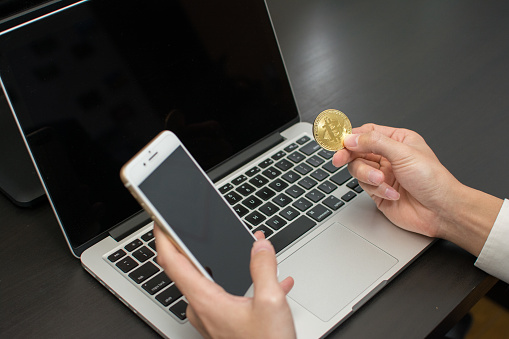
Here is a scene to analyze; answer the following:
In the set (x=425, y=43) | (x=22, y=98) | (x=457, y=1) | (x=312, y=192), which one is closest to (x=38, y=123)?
(x=22, y=98)

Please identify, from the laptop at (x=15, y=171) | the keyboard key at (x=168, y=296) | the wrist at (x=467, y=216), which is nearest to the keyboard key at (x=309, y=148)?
the wrist at (x=467, y=216)

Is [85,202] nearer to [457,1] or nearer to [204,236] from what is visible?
[204,236]

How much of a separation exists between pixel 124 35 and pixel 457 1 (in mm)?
971

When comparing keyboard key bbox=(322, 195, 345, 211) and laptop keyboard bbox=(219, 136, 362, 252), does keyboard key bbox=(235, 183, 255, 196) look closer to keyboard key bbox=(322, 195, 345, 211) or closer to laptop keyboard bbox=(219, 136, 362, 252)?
laptop keyboard bbox=(219, 136, 362, 252)

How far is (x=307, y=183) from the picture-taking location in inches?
34.7

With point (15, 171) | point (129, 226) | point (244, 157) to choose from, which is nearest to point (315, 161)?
point (244, 157)

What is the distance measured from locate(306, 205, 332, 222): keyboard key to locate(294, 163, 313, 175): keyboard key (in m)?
0.09

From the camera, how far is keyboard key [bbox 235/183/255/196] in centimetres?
87

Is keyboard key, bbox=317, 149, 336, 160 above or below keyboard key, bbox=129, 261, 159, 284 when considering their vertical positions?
below

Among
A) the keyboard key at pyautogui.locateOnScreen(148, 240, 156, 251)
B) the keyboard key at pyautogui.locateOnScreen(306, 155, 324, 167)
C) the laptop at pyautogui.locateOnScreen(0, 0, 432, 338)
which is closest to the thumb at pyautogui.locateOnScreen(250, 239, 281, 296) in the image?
the laptop at pyautogui.locateOnScreen(0, 0, 432, 338)

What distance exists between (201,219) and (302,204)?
0.24 metres

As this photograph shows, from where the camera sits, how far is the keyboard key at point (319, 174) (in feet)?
2.93

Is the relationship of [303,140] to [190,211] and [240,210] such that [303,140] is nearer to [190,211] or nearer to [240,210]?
[240,210]

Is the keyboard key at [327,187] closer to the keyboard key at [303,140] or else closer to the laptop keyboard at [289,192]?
the laptop keyboard at [289,192]
